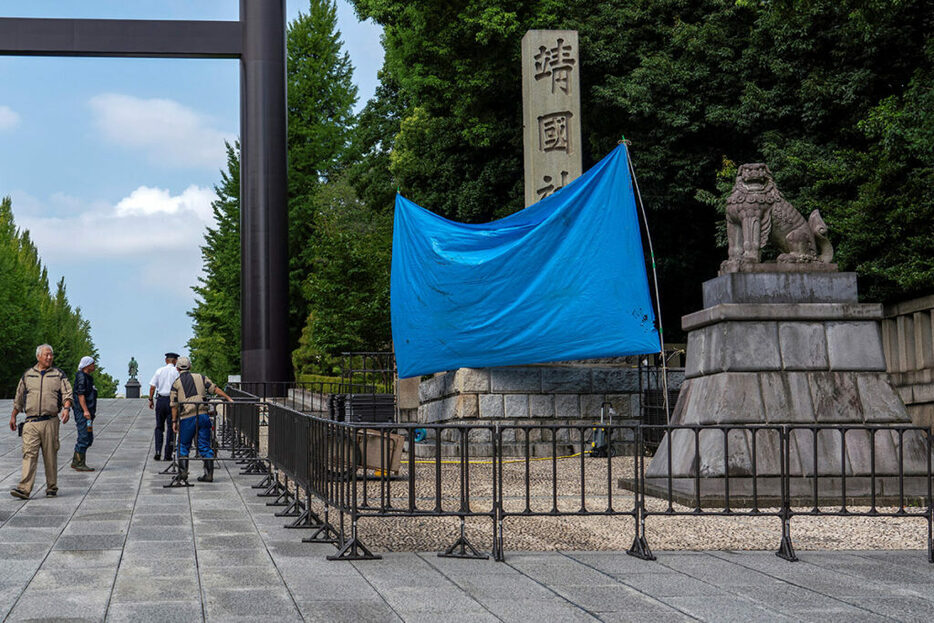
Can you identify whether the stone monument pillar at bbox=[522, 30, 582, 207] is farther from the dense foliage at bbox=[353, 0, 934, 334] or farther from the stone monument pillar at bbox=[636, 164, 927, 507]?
the stone monument pillar at bbox=[636, 164, 927, 507]

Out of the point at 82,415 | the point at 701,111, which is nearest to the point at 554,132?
the point at 701,111

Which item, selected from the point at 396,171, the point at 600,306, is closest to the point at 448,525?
the point at 600,306

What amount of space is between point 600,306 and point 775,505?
442 centimetres

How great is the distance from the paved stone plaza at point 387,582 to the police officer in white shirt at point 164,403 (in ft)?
20.7

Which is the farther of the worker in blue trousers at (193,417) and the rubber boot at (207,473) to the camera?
the worker in blue trousers at (193,417)

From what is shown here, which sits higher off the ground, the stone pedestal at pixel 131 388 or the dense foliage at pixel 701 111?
the dense foliage at pixel 701 111

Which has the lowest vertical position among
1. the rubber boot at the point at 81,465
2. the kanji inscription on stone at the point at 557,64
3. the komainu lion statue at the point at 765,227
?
the rubber boot at the point at 81,465

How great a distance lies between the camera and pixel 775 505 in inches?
409

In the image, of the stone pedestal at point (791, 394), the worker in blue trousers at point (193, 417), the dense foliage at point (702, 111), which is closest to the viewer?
the stone pedestal at point (791, 394)

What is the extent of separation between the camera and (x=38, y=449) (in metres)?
Result: 11.3

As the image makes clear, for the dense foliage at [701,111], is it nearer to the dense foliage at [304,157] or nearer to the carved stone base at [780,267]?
the carved stone base at [780,267]

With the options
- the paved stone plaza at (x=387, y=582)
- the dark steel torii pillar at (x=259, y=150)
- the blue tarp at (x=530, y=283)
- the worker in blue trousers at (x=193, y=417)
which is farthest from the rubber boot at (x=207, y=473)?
the dark steel torii pillar at (x=259, y=150)

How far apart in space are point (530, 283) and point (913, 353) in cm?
663

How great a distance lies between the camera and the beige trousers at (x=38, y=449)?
11.1m
